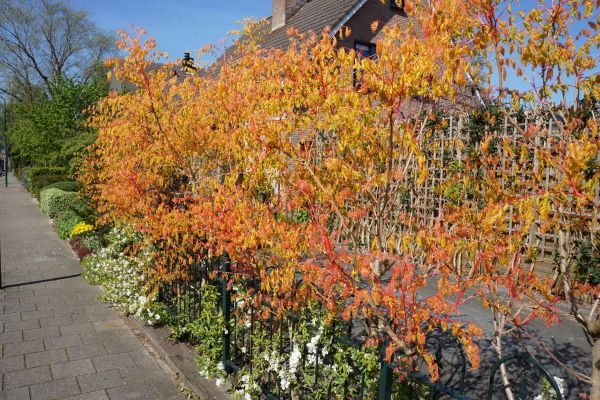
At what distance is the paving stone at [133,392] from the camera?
3869mm

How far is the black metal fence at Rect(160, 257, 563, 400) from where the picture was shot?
250 cm

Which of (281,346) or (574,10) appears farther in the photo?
(281,346)

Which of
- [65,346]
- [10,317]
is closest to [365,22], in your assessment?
[10,317]

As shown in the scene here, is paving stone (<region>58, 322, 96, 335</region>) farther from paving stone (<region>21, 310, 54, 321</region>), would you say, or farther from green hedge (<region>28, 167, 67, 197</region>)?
green hedge (<region>28, 167, 67, 197</region>)

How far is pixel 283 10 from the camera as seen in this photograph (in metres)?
19.2

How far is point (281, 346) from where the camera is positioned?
11.3 ft

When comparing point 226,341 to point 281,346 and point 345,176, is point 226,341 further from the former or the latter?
point 345,176

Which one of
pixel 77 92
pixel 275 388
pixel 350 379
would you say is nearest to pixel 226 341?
pixel 275 388

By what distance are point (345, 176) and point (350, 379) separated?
1330 mm

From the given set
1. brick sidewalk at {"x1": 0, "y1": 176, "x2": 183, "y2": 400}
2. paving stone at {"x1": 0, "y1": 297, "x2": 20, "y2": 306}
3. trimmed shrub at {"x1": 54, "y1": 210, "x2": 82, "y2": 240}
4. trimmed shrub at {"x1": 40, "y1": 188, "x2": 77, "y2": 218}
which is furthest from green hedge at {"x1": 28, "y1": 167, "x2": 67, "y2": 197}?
paving stone at {"x1": 0, "y1": 297, "x2": 20, "y2": 306}

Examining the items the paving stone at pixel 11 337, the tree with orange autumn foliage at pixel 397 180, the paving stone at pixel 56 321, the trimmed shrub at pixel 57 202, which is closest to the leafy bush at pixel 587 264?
the tree with orange autumn foliage at pixel 397 180

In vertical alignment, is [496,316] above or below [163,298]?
above

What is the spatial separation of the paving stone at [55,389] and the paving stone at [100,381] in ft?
0.19

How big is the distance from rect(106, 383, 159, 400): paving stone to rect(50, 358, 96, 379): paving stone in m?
0.47
